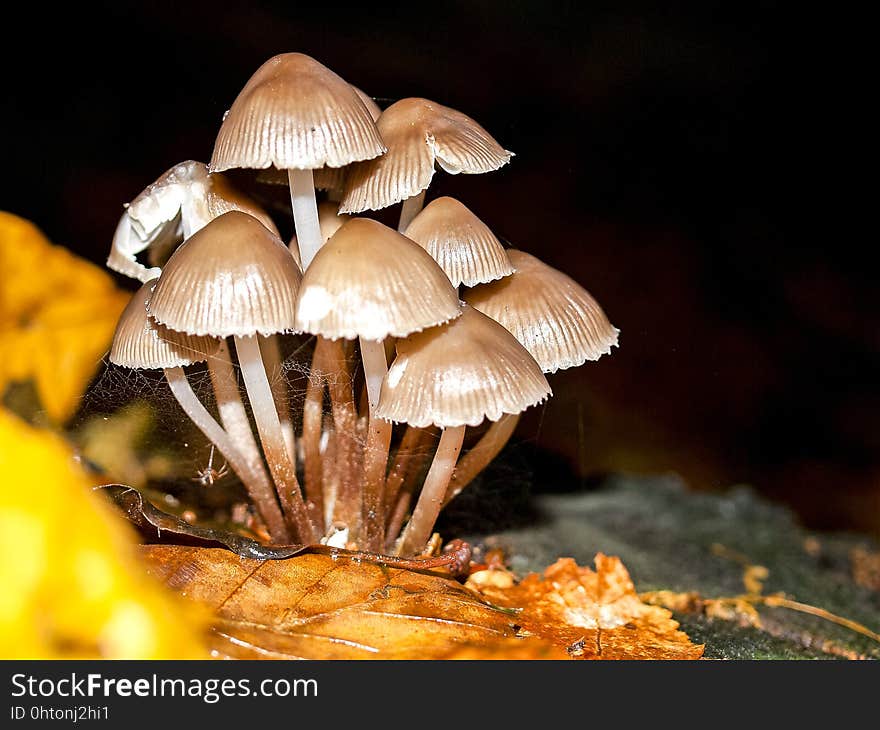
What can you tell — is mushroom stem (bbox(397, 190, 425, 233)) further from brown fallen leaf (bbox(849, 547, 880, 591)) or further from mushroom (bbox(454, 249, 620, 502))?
brown fallen leaf (bbox(849, 547, 880, 591))

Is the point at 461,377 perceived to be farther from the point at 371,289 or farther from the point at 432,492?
the point at 432,492

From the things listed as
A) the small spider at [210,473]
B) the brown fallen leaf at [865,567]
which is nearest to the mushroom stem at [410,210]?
the small spider at [210,473]

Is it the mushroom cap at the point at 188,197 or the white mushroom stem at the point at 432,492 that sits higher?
the mushroom cap at the point at 188,197

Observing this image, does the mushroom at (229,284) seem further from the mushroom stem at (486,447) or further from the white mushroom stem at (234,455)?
the mushroom stem at (486,447)

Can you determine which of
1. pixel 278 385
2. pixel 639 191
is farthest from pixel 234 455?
pixel 639 191

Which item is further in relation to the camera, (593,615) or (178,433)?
(178,433)
